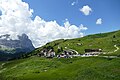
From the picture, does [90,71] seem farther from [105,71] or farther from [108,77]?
[108,77]

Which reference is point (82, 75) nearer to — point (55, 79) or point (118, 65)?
point (55, 79)

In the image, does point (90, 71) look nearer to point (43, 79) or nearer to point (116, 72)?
point (116, 72)

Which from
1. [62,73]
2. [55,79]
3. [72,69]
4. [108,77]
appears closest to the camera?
[108,77]

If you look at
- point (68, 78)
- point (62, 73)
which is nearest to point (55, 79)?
point (68, 78)

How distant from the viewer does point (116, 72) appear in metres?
148

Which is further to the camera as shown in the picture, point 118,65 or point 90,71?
point 118,65

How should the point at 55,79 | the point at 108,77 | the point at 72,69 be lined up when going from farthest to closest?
the point at 72,69 < the point at 55,79 < the point at 108,77

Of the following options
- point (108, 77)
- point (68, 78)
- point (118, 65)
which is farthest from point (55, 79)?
point (118, 65)

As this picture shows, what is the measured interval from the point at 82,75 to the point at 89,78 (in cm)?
841

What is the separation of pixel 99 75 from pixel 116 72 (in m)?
12.5

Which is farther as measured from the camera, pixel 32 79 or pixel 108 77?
pixel 32 79

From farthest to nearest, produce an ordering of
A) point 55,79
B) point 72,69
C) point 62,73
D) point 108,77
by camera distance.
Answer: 1. point 72,69
2. point 62,73
3. point 55,79
4. point 108,77

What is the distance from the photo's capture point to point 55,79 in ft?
476

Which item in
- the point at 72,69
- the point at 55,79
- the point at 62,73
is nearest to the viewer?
the point at 55,79
